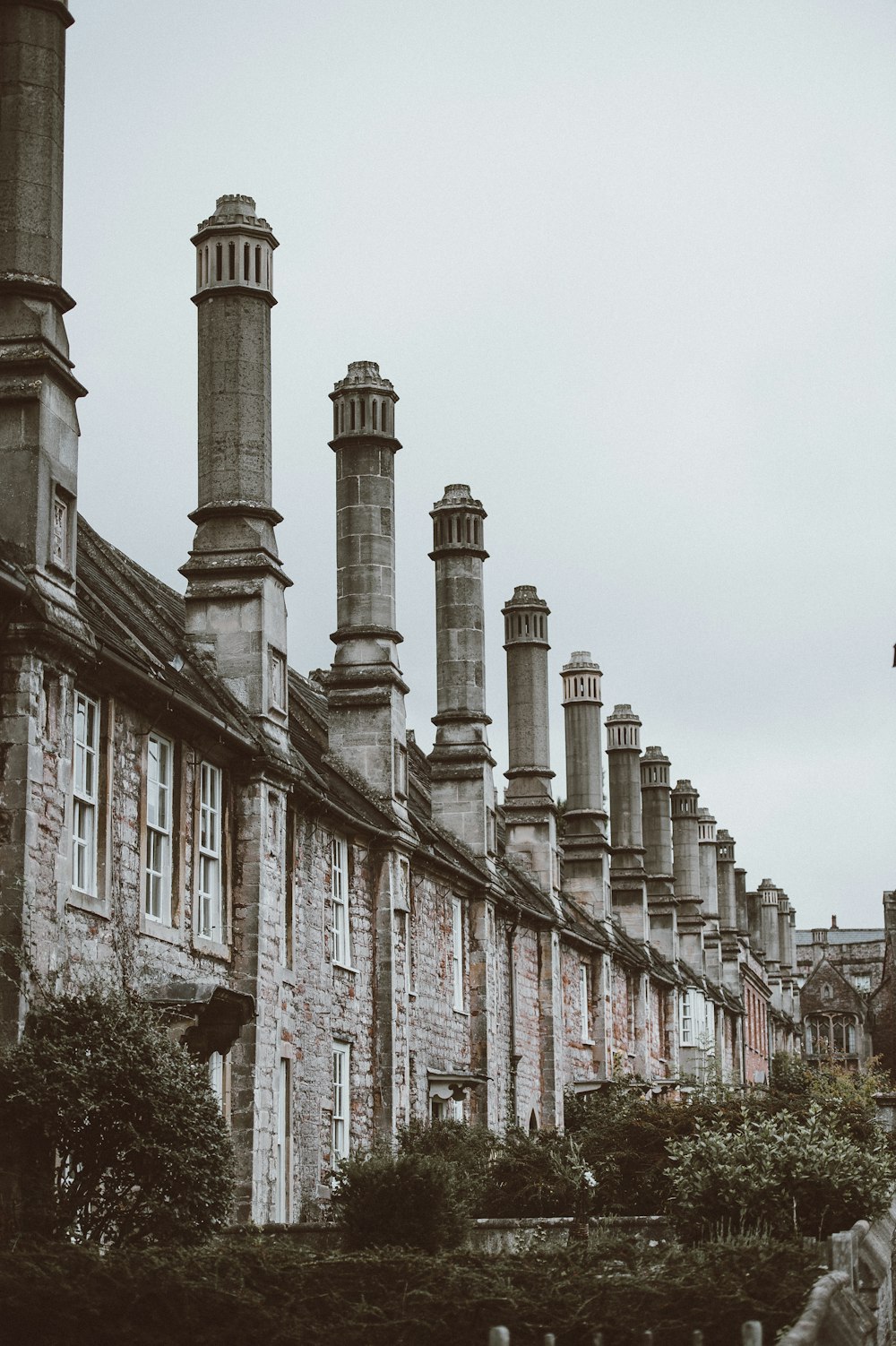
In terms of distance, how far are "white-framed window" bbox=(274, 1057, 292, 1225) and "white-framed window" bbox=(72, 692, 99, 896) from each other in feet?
18.4

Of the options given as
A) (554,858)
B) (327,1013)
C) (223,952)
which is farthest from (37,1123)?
(554,858)

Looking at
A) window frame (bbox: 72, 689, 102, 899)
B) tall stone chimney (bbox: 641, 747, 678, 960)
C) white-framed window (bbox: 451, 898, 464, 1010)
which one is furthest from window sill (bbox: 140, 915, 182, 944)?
tall stone chimney (bbox: 641, 747, 678, 960)

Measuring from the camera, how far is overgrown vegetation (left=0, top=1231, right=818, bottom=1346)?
35.1ft

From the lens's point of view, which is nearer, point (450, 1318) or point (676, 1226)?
point (450, 1318)

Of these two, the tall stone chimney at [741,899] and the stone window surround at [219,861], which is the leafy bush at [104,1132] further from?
the tall stone chimney at [741,899]

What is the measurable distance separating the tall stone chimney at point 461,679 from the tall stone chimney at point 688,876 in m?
23.9

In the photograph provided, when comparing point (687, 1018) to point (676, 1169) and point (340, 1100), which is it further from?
point (676, 1169)

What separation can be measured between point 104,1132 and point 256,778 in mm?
6287

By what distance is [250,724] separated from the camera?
20.9 meters

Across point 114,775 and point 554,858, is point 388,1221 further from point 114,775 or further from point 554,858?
point 554,858

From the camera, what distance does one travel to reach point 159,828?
1823cm

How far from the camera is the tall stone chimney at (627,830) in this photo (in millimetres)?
47250

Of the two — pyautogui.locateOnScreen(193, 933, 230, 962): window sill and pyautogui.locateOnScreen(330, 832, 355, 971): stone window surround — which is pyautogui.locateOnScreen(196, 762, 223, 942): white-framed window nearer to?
pyautogui.locateOnScreen(193, 933, 230, 962): window sill

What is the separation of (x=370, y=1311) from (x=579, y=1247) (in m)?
3.59
